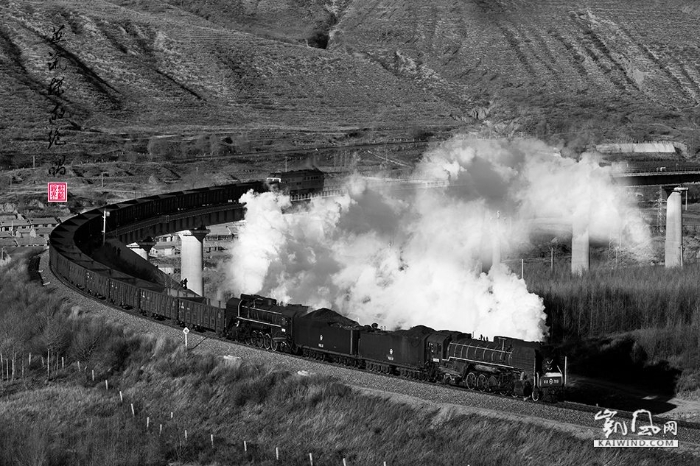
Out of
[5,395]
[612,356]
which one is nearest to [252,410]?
[5,395]

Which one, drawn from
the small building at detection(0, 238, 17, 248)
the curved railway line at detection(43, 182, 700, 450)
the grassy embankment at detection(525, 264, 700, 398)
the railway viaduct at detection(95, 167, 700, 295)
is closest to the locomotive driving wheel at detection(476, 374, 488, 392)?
the curved railway line at detection(43, 182, 700, 450)

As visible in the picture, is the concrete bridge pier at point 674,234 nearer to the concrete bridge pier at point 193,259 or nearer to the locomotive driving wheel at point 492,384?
the concrete bridge pier at point 193,259

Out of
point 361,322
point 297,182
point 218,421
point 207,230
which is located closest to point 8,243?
point 207,230

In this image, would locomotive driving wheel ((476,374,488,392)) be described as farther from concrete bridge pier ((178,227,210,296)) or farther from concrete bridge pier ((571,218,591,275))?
concrete bridge pier ((571,218,591,275))

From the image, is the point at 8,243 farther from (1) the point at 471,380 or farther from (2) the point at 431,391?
(1) the point at 471,380

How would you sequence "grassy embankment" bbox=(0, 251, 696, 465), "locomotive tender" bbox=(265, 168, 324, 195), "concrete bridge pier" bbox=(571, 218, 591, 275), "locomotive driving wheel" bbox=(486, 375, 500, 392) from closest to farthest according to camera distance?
"grassy embankment" bbox=(0, 251, 696, 465) → "locomotive driving wheel" bbox=(486, 375, 500, 392) → "concrete bridge pier" bbox=(571, 218, 591, 275) → "locomotive tender" bbox=(265, 168, 324, 195)
